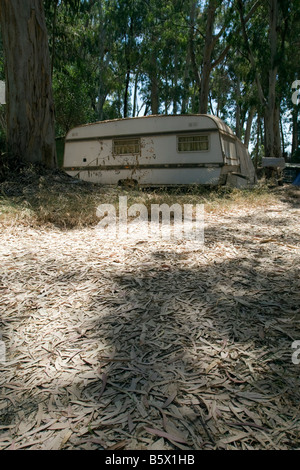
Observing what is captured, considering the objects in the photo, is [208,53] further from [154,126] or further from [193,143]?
[193,143]

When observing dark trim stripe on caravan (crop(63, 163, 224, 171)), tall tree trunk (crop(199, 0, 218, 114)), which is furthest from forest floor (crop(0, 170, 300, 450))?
tall tree trunk (crop(199, 0, 218, 114))

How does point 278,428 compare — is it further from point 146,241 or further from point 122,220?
point 122,220

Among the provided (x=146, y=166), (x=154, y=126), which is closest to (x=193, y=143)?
(x=154, y=126)

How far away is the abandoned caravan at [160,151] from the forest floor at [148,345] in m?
6.19

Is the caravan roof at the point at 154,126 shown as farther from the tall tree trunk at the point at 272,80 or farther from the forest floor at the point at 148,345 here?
the forest floor at the point at 148,345

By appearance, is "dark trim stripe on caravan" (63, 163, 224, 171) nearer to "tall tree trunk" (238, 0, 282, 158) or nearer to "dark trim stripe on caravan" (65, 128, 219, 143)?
"dark trim stripe on caravan" (65, 128, 219, 143)

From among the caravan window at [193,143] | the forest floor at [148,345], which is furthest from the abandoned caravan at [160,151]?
the forest floor at [148,345]

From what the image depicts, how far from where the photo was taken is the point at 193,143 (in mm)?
9469

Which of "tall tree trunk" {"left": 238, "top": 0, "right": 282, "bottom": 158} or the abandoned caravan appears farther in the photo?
"tall tree trunk" {"left": 238, "top": 0, "right": 282, "bottom": 158}

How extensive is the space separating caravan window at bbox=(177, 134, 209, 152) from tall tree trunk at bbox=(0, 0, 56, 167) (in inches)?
162

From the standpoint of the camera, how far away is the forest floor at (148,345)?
127 centimetres

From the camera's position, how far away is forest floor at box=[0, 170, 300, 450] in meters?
1.27
